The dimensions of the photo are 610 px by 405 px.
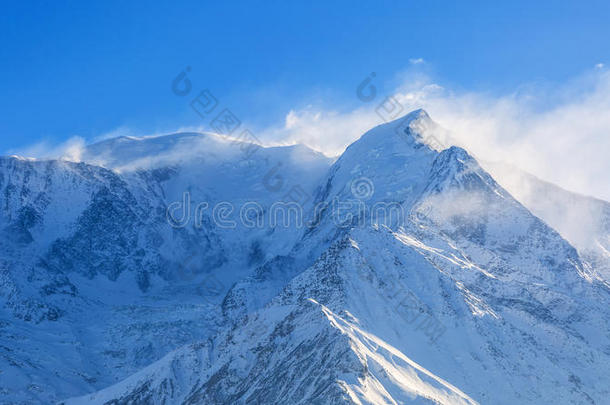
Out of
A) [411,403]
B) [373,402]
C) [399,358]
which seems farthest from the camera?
[399,358]

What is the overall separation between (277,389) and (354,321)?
3401cm

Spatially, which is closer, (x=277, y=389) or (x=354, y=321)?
(x=277, y=389)

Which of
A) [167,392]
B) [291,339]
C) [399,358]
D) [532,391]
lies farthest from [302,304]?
[532,391]

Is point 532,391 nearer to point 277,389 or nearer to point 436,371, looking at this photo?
point 436,371

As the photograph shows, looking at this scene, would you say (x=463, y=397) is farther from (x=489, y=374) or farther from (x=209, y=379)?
(x=209, y=379)

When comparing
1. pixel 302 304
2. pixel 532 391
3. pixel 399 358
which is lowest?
pixel 532 391

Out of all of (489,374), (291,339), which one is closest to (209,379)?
(291,339)

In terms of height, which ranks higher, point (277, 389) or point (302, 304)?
point (302, 304)

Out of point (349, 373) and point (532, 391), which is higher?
point (349, 373)

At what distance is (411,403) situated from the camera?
155 metres

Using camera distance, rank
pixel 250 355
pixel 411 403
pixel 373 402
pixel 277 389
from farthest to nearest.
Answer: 1. pixel 250 355
2. pixel 277 389
3. pixel 411 403
4. pixel 373 402

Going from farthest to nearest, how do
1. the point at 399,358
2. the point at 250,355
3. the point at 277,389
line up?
the point at 250,355 → the point at 399,358 → the point at 277,389

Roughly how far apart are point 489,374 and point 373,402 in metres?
63.0

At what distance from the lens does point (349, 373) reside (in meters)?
154
